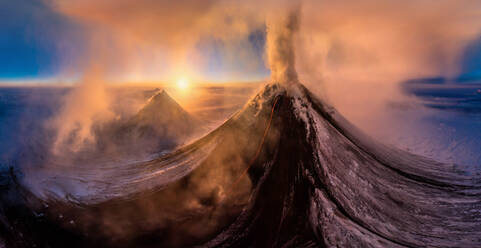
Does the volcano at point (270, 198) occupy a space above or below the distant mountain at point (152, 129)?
below

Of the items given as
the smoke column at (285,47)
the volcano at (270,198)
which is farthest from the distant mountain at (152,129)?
the smoke column at (285,47)

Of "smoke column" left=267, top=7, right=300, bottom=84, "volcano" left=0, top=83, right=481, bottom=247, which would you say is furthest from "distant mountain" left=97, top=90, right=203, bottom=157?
"smoke column" left=267, top=7, right=300, bottom=84

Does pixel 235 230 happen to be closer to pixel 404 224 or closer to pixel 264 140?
pixel 264 140

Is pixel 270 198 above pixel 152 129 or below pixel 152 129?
below

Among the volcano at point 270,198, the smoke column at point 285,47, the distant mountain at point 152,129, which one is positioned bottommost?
the volcano at point 270,198

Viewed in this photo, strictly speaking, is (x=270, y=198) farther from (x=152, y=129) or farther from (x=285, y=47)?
(x=152, y=129)

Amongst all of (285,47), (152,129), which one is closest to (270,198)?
(285,47)

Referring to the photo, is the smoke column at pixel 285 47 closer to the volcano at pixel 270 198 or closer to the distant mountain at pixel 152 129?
the volcano at pixel 270 198

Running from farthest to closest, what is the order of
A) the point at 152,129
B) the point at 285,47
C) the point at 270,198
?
the point at 152,129 < the point at 285,47 < the point at 270,198

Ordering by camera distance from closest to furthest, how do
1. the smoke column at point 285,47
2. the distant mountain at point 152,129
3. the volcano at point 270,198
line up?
the volcano at point 270,198 < the smoke column at point 285,47 < the distant mountain at point 152,129
